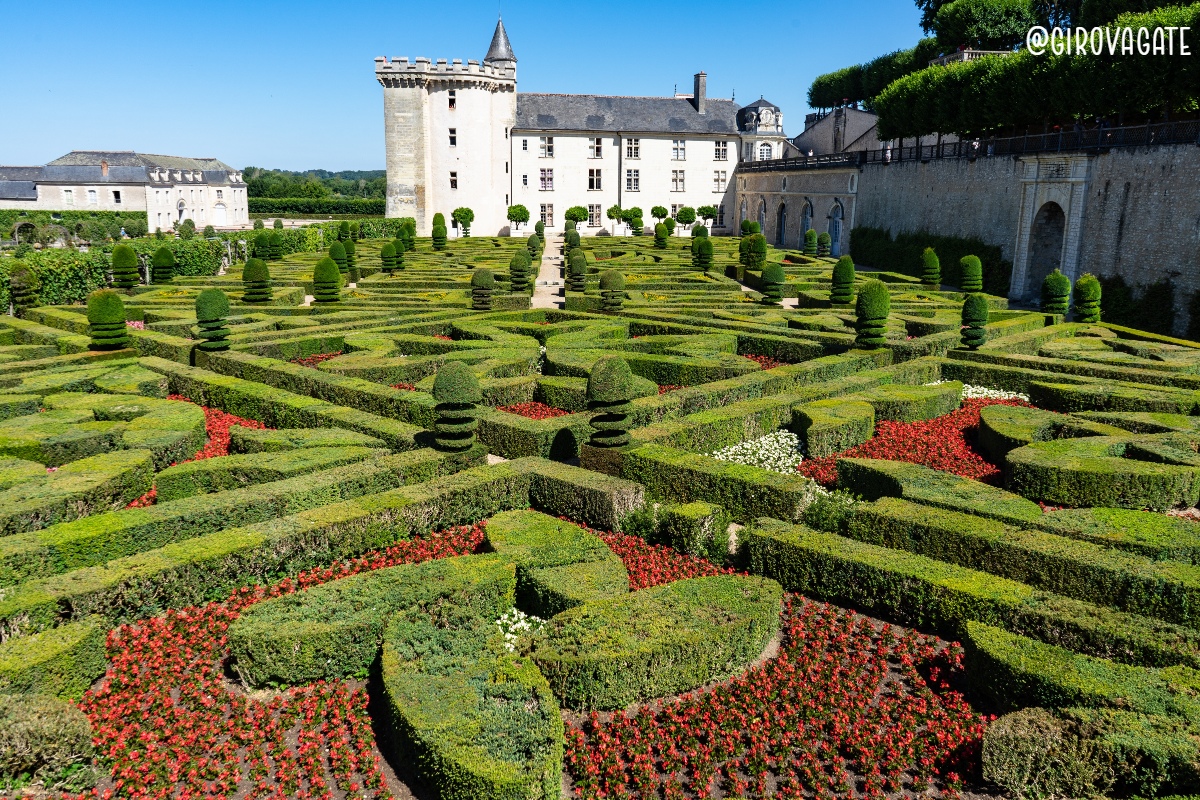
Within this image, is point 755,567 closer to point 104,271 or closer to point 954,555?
point 954,555

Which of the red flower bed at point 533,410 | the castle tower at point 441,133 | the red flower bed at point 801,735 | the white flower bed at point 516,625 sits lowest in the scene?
the red flower bed at point 801,735

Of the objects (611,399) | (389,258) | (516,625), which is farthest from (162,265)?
(516,625)

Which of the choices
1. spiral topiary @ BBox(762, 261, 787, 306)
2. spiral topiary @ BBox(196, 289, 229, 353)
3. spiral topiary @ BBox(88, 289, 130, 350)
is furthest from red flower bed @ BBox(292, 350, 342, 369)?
spiral topiary @ BBox(762, 261, 787, 306)

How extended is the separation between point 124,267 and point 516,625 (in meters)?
25.5

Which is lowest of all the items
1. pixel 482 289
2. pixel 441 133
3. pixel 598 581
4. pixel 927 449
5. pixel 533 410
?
pixel 598 581

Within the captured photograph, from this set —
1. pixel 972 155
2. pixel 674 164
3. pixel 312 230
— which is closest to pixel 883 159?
pixel 972 155

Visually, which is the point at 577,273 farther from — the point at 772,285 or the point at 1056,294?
the point at 1056,294

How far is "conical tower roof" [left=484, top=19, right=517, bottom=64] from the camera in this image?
192ft

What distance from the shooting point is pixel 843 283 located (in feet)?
83.1

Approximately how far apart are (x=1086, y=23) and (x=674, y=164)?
29.4 metres

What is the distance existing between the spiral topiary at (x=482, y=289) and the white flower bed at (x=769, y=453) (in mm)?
11966

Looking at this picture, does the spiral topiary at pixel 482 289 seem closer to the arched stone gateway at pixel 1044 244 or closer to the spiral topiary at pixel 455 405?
the spiral topiary at pixel 455 405

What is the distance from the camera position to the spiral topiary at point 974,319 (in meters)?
18.0

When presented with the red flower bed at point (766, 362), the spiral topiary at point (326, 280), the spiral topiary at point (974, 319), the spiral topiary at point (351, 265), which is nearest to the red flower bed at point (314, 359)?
the spiral topiary at point (326, 280)
